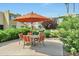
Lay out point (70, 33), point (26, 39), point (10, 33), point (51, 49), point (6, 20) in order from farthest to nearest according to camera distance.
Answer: point (26, 39)
point (10, 33)
point (51, 49)
point (6, 20)
point (70, 33)

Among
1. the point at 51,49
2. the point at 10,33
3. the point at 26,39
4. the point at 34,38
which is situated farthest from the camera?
the point at 34,38

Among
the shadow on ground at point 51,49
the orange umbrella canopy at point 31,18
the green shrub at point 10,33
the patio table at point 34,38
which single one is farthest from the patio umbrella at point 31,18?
the shadow on ground at point 51,49

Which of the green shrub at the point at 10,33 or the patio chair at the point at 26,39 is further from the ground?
the green shrub at the point at 10,33

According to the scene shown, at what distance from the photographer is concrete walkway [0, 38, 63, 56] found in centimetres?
953

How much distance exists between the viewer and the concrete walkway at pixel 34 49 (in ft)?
31.3

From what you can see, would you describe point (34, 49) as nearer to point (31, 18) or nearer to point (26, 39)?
point (26, 39)

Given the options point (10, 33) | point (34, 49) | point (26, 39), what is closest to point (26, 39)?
point (26, 39)

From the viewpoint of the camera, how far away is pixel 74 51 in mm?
9422

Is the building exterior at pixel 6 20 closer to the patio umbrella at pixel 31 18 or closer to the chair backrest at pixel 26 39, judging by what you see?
the patio umbrella at pixel 31 18

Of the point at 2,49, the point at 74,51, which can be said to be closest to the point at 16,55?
the point at 2,49

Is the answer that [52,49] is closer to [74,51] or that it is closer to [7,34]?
[74,51]

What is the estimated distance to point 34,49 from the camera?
9969mm

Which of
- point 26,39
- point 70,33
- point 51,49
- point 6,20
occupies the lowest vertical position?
point 51,49

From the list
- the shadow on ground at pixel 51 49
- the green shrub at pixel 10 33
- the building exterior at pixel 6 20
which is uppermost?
the building exterior at pixel 6 20
